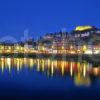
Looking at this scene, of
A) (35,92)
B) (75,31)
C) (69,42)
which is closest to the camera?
(35,92)

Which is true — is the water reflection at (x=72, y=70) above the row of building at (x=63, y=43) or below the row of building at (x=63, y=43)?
below

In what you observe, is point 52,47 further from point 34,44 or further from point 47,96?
point 47,96

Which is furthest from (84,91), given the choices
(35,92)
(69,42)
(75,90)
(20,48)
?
(20,48)

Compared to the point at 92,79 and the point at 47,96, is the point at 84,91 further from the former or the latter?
the point at 92,79

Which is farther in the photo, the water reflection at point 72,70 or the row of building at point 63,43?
the row of building at point 63,43

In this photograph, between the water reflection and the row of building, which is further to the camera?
the row of building

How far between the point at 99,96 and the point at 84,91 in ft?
8.74

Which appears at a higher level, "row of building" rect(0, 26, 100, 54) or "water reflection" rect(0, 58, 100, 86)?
"row of building" rect(0, 26, 100, 54)

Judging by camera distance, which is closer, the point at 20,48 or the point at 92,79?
the point at 92,79

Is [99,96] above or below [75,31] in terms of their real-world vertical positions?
below

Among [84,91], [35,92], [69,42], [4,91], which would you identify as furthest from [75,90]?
[69,42]

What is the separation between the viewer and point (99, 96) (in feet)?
87.7

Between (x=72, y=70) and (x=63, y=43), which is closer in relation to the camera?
(x=72, y=70)

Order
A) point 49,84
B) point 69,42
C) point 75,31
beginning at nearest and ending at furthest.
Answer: point 49,84, point 69,42, point 75,31
